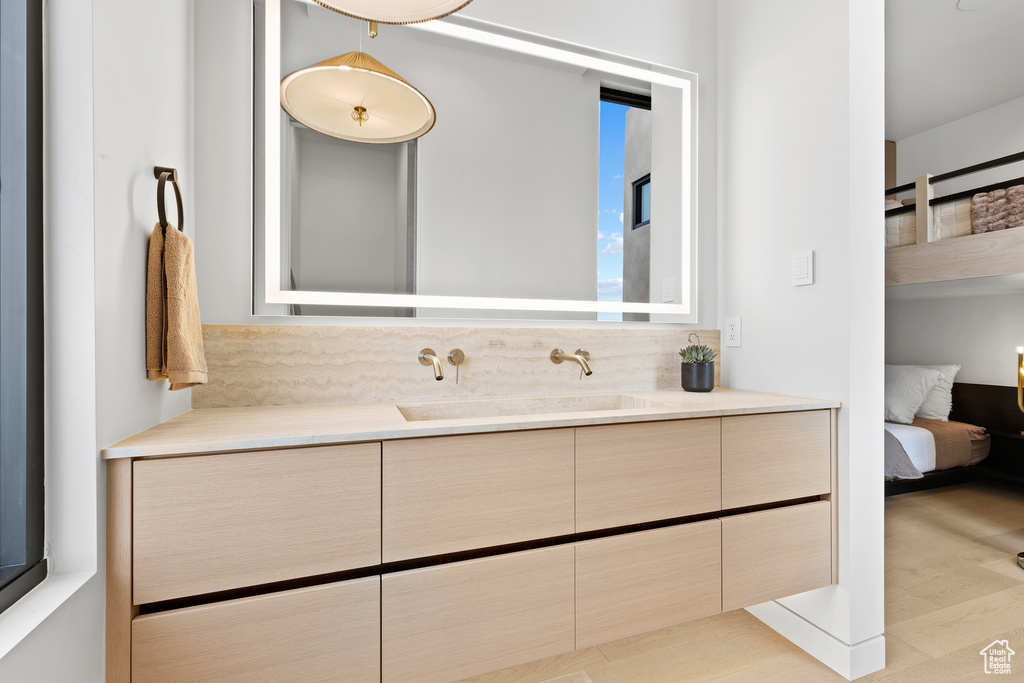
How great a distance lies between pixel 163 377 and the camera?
103 centimetres

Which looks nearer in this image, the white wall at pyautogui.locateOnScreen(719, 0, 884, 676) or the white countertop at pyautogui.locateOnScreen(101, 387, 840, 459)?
the white countertop at pyautogui.locateOnScreen(101, 387, 840, 459)

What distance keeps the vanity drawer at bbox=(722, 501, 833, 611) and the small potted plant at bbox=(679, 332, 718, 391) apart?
1.51ft

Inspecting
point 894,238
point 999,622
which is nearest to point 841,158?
point 999,622

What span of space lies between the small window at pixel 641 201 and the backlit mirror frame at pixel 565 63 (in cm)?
4

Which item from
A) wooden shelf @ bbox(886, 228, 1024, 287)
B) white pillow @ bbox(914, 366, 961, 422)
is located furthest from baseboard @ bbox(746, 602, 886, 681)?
white pillow @ bbox(914, 366, 961, 422)

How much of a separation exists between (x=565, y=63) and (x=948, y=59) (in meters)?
3.13

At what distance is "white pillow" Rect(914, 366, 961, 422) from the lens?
3.59m

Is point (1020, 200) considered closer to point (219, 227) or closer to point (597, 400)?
point (597, 400)

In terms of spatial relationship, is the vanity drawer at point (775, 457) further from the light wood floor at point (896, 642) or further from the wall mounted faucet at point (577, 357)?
the light wood floor at point (896, 642)

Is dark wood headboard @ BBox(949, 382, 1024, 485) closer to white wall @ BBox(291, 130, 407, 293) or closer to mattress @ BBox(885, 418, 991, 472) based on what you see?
mattress @ BBox(885, 418, 991, 472)

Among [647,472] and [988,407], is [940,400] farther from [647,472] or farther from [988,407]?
[647,472]

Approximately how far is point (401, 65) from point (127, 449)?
4.39 ft

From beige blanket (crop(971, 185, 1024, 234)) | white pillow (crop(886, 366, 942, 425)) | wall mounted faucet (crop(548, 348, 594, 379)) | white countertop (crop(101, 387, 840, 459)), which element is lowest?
white pillow (crop(886, 366, 942, 425))

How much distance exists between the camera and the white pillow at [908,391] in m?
3.51
